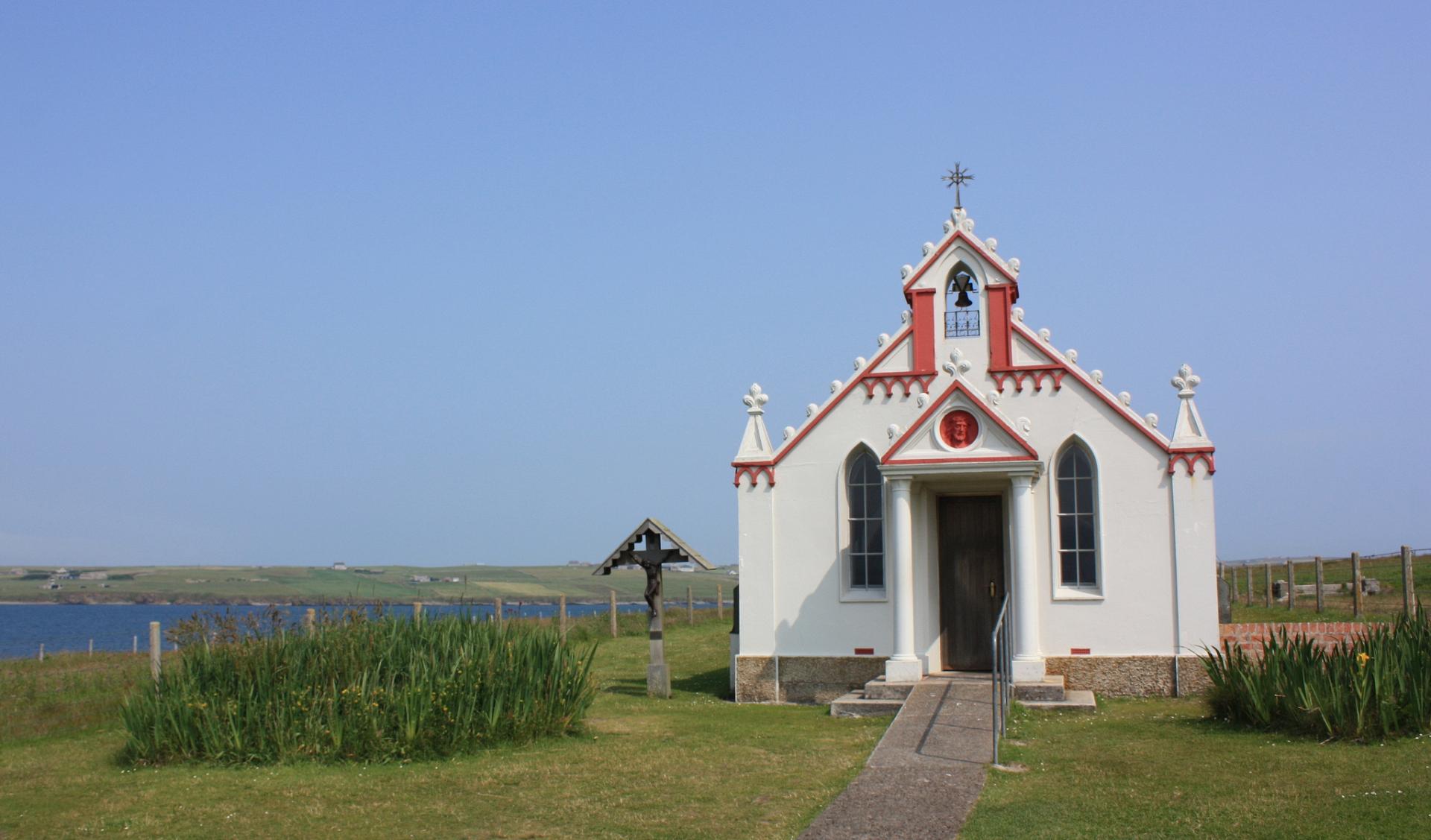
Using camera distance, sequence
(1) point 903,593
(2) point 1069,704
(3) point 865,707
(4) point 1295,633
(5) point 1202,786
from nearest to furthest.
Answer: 1. (5) point 1202,786
2. (4) point 1295,633
3. (2) point 1069,704
4. (3) point 865,707
5. (1) point 903,593

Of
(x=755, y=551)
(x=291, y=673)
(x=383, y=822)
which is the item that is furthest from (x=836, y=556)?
(x=383, y=822)

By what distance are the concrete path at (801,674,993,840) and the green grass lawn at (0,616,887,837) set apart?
0.30m

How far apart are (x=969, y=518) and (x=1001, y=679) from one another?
11.7ft

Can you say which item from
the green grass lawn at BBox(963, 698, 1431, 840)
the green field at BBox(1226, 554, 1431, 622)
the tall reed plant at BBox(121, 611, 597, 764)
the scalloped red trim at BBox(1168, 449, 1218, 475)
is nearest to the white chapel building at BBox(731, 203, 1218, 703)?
the scalloped red trim at BBox(1168, 449, 1218, 475)

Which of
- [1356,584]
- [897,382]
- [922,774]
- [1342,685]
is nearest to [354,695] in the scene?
[922,774]

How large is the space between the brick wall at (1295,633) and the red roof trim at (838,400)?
662cm

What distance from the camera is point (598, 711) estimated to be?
18062 mm

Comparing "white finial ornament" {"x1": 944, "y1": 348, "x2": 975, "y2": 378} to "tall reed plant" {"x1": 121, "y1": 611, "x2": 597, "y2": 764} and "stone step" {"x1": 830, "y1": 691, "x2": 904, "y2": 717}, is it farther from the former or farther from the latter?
"tall reed plant" {"x1": 121, "y1": 611, "x2": 597, "y2": 764}

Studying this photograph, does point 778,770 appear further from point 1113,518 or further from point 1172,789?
point 1113,518

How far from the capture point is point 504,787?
11.8 m

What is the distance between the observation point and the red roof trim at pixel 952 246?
1972cm

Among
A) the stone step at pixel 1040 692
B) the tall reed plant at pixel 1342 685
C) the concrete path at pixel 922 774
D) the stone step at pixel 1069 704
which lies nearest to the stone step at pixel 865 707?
the concrete path at pixel 922 774

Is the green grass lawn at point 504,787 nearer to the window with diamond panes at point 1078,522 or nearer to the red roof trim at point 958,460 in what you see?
the red roof trim at point 958,460

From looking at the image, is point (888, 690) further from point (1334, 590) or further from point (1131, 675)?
point (1334, 590)
